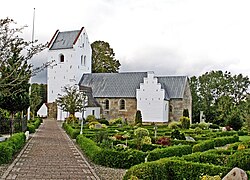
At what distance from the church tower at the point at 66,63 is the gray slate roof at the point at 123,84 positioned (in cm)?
157

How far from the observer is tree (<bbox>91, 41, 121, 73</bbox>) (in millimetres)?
53672

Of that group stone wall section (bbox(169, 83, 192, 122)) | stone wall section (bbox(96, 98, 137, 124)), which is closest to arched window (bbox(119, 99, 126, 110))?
stone wall section (bbox(96, 98, 137, 124))

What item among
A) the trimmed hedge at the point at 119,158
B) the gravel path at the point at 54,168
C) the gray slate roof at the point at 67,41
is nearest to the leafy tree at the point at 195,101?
the gray slate roof at the point at 67,41

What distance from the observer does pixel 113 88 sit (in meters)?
43.4

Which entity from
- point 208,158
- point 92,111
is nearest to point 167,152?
point 208,158

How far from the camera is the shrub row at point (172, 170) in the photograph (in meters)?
7.61

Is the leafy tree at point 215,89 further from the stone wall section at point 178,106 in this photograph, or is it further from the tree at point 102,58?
the tree at point 102,58

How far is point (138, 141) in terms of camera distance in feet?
46.1

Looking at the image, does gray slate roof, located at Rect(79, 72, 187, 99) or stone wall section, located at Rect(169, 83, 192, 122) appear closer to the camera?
stone wall section, located at Rect(169, 83, 192, 122)

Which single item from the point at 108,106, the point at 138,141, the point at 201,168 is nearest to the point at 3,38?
the point at 201,168

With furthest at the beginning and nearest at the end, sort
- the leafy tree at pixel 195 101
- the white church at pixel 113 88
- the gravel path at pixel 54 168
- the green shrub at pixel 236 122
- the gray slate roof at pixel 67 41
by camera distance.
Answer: the leafy tree at pixel 195 101, the gray slate roof at pixel 67 41, the white church at pixel 113 88, the green shrub at pixel 236 122, the gravel path at pixel 54 168

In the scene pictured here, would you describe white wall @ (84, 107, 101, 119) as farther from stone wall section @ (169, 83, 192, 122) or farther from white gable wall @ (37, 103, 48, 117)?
white gable wall @ (37, 103, 48, 117)

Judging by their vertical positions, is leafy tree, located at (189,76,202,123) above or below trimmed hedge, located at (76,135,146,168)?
above

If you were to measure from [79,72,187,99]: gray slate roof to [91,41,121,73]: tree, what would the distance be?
7976mm
